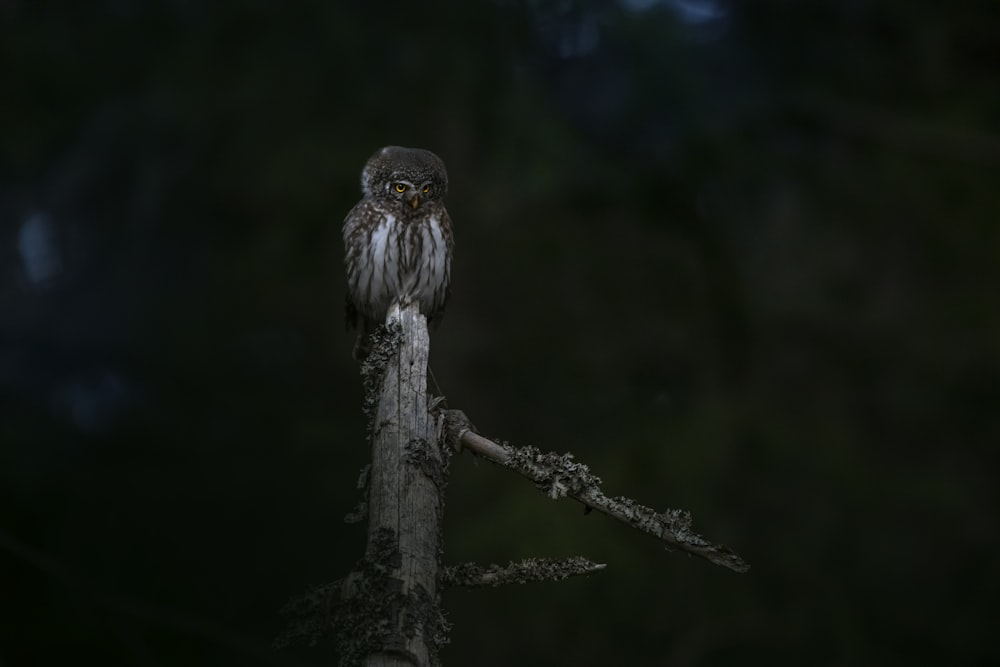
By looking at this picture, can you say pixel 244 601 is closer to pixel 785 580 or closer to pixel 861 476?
pixel 785 580

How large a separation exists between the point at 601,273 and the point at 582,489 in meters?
3.94

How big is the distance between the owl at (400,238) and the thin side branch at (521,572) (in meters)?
1.99

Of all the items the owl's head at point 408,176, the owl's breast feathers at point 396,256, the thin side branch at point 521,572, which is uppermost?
the owl's head at point 408,176

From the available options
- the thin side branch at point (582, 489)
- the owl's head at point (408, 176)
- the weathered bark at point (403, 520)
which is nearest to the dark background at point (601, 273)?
the owl's head at point (408, 176)

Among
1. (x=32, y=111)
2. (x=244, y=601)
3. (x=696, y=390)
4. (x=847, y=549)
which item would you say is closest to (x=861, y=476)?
(x=847, y=549)

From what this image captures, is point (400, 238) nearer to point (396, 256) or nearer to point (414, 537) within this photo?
point (396, 256)

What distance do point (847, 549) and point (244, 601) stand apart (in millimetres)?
3475

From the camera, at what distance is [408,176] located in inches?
183

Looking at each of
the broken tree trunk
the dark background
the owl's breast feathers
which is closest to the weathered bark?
the broken tree trunk

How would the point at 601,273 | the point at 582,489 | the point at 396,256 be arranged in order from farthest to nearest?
the point at 601,273 < the point at 396,256 < the point at 582,489

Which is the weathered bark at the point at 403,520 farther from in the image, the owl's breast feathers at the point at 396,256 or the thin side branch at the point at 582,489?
the owl's breast feathers at the point at 396,256

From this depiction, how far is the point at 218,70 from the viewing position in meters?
6.14

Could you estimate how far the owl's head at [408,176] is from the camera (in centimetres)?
466

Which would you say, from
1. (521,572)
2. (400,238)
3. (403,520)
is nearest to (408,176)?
(400,238)
